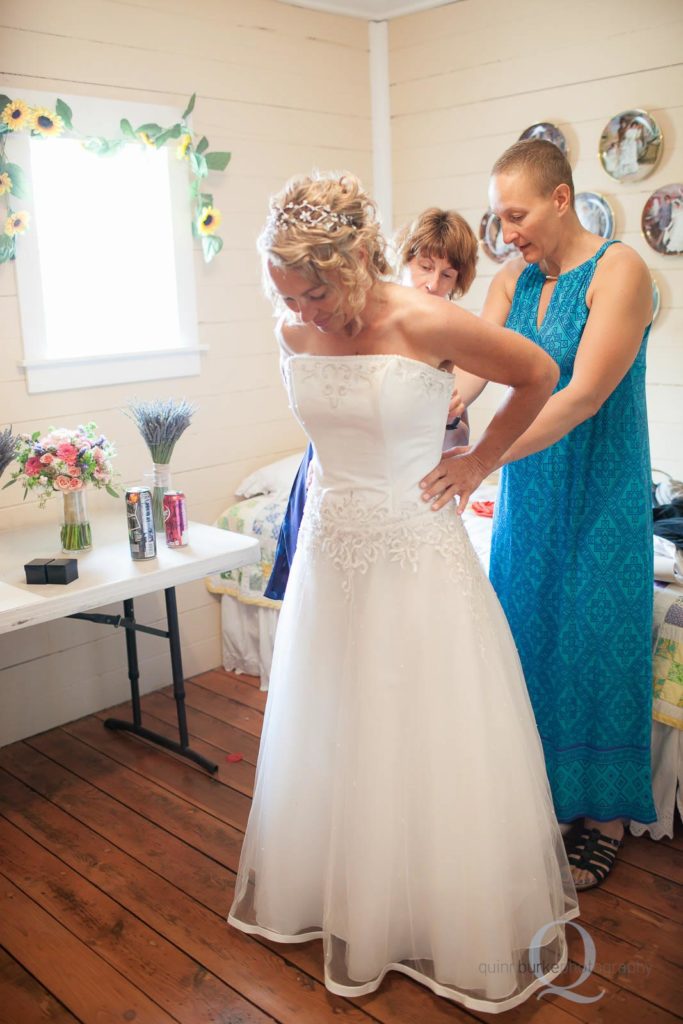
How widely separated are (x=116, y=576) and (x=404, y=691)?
3.41ft

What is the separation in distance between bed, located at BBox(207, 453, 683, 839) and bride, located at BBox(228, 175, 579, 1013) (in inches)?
23.0

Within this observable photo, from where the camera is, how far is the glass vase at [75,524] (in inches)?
107

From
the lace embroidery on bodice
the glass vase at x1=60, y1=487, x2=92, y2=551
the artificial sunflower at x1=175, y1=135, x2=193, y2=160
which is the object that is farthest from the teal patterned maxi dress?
the artificial sunflower at x1=175, y1=135, x2=193, y2=160

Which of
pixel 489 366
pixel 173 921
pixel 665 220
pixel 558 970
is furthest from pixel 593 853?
pixel 665 220

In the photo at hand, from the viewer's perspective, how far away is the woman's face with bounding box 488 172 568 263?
80.6 inches

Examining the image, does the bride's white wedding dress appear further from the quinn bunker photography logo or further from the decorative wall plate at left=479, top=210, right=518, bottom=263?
the decorative wall plate at left=479, top=210, right=518, bottom=263

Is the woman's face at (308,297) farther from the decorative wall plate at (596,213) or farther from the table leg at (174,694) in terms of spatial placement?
the decorative wall plate at (596,213)

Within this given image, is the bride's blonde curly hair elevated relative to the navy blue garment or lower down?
elevated

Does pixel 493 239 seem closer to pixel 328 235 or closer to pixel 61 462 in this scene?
pixel 61 462

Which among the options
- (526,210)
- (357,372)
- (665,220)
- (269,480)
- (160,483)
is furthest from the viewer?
(269,480)

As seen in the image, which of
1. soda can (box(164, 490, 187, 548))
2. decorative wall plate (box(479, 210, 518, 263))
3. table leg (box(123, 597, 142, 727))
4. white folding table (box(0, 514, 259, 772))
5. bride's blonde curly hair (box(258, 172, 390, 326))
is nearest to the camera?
bride's blonde curly hair (box(258, 172, 390, 326))

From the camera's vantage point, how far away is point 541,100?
3523 millimetres

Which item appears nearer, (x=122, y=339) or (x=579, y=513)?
(x=579, y=513)

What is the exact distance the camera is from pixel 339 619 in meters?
1.91
